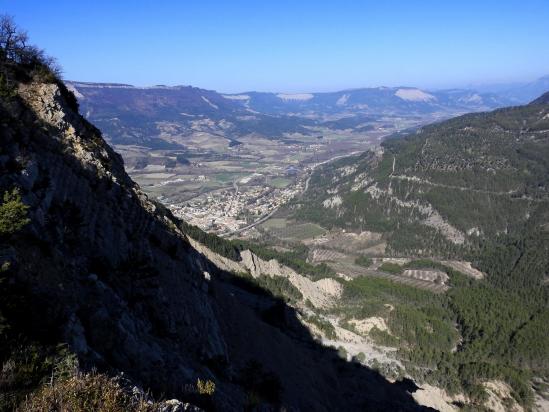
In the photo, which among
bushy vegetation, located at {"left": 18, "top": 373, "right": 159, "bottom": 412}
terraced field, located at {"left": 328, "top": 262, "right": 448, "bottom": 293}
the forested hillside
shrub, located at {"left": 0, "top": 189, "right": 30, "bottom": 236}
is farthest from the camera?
terraced field, located at {"left": 328, "top": 262, "right": 448, "bottom": 293}

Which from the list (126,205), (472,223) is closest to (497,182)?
(472,223)

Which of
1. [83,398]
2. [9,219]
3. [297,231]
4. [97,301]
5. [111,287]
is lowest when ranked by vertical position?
[297,231]

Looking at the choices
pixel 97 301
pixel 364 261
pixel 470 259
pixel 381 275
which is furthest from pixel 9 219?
pixel 470 259

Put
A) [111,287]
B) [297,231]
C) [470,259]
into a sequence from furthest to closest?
1. [297,231]
2. [470,259]
3. [111,287]

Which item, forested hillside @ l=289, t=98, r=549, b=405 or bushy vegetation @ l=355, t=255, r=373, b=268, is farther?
bushy vegetation @ l=355, t=255, r=373, b=268

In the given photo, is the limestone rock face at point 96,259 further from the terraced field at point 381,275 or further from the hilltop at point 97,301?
the terraced field at point 381,275

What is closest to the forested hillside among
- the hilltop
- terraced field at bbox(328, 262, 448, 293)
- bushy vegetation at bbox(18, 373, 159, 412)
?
terraced field at bbox(328, 262, 448, 293)

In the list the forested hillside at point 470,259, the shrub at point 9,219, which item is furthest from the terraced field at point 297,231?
the shrub at point 9,219

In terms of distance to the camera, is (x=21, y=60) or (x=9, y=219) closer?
(x=9, y=219)

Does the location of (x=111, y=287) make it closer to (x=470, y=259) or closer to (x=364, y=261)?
(x=364, y=261)

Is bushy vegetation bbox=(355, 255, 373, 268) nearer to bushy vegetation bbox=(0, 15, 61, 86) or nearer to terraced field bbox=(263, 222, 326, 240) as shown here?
terraced field bbox=(263, 222, 326, 240)
